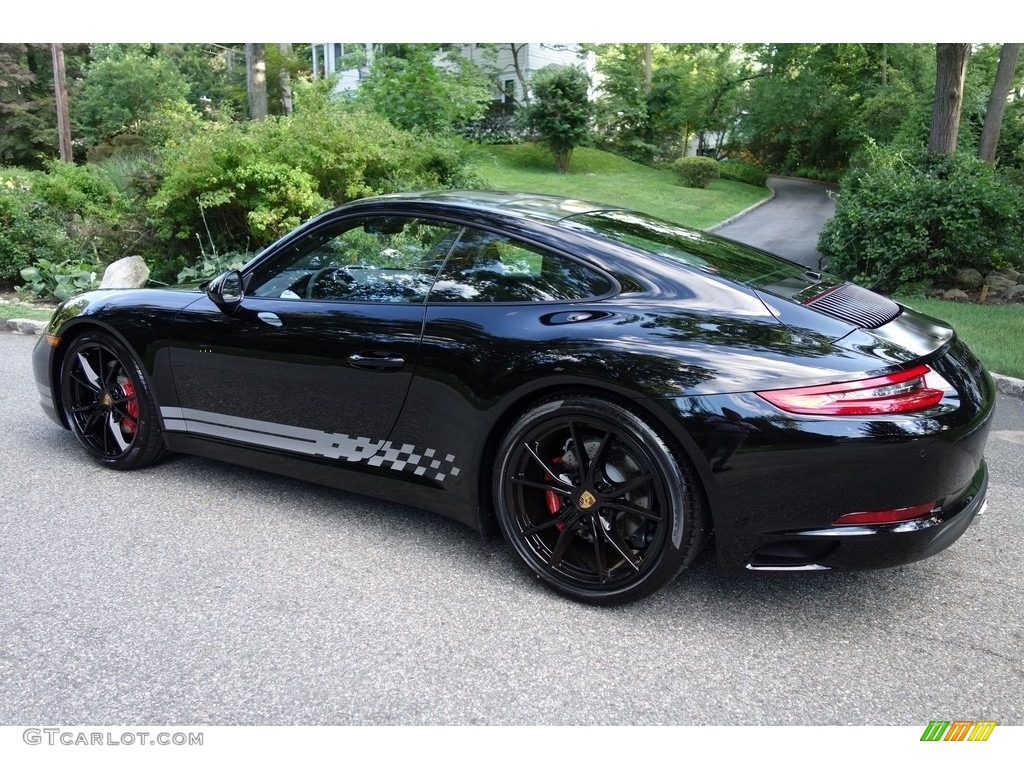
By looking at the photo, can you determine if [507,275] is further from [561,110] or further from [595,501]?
[561,110]

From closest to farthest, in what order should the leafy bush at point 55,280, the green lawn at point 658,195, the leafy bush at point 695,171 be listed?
the green lawn at point 658,195, the leafy bush at point 55,280, the leafy bush at point 695,171

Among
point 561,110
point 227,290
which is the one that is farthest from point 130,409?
point 561,110

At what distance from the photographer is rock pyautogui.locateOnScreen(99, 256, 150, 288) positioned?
934cm

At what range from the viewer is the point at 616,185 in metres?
24.2

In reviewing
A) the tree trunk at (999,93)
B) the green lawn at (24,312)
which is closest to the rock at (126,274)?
the green lawn at (24,312)

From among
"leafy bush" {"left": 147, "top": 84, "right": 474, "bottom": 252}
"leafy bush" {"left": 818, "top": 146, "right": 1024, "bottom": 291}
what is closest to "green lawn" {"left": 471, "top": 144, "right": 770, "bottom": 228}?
"leafy bush" {"left": 147, "top": 84, "right": 474, "bottom": 252}

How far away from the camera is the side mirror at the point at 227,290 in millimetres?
3646

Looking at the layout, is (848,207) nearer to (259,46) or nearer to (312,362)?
(312,362)

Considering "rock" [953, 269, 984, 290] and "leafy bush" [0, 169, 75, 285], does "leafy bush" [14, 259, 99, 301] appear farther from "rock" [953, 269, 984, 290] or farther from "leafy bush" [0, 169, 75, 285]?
"rock" [953, 269, 984, 290]

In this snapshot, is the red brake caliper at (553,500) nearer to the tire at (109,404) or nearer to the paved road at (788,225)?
the tire at (109,404)

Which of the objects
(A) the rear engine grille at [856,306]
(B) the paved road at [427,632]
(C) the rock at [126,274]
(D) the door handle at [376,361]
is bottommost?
(C) the rock at [126,274]

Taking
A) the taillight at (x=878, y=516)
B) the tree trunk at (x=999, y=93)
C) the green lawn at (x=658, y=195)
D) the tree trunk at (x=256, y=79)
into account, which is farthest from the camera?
the tree trunk at (x=256, y=79)

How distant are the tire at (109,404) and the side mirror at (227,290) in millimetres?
617

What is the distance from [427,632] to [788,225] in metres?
19.1
